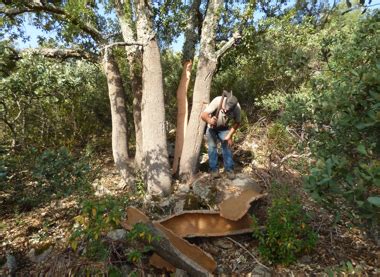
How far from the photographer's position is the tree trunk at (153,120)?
16.1 feet

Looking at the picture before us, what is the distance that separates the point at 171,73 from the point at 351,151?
22.7ft

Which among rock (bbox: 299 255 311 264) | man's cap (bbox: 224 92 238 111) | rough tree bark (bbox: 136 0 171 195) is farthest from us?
rough tree bark (bbox: 136 0 171 195)

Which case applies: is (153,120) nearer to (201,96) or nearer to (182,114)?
(182,114)

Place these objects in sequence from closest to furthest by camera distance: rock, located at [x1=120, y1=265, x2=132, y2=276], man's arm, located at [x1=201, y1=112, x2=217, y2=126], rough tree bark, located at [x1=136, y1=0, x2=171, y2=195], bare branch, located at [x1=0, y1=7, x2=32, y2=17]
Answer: rock, located at [x1=120, y1=265, x2=132, y2=276] → man's arm, located at [x1=201, y1=112, x2=217, y2=126] → rough tree bark, located at [x1=136, y1=0, x2=171, y2=195] → bare branch, located at [x1=0, y1=7, x2=32, y2=17]

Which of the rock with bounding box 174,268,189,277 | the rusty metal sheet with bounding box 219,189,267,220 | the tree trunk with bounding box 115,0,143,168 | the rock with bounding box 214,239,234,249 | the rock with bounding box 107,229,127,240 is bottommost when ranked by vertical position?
the rock with bounding box 214,239,234,249

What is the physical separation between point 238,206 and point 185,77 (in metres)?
3.12

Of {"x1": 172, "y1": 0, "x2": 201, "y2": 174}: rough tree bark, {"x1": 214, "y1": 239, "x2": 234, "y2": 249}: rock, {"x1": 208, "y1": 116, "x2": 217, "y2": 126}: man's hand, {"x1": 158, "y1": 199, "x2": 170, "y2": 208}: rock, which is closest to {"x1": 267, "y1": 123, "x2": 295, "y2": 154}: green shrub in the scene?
{"x1": 208, "y1": 116, "x2": 217, "y2": 126}: man's hand

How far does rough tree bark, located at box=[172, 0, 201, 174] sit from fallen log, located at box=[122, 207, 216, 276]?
2.36 m

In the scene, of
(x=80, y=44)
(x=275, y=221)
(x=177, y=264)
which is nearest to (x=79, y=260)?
(x=177, y=264)

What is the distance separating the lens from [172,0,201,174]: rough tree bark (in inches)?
221

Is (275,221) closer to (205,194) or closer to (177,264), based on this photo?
(177,264)

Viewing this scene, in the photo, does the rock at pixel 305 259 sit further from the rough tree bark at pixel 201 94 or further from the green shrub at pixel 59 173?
the green shrub at pixel 59 173

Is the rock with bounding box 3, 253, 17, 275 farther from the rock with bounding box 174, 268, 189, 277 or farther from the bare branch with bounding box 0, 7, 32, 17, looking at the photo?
the bare branch with bounding box 0, 7, 32, 17

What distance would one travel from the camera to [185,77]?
5.71 m
